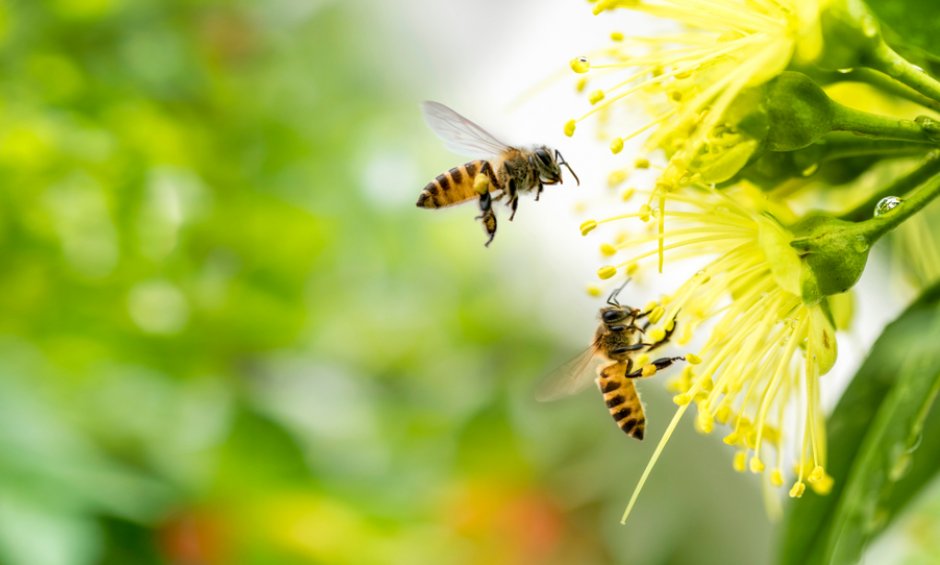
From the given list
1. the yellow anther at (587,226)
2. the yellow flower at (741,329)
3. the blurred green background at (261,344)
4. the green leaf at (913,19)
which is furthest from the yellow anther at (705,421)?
the blurred green background at (261,344)

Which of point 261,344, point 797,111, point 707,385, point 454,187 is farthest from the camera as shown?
point 261,344

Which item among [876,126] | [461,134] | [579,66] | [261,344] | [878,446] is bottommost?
[878,446]

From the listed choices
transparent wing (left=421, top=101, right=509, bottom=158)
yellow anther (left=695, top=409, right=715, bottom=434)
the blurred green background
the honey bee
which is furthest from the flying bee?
the blurred green background

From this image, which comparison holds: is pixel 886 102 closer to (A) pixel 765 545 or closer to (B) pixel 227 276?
(B) pixel 227 276

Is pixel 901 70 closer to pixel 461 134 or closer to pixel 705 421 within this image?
pixel 705 421

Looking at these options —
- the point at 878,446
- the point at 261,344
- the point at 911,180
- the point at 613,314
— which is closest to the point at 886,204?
the point at 911,180

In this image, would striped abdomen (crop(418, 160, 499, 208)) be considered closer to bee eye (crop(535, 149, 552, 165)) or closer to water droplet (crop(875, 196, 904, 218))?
bee eye (crop(535, 149, 552, 165))
